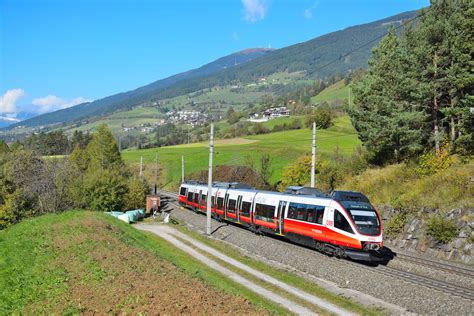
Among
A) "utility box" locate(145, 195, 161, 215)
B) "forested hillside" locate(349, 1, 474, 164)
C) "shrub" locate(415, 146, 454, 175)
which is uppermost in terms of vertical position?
"forested hillside" locate(349, 1, 474, 164)

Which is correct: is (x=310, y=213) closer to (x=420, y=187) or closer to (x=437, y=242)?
(x=437, y=242)

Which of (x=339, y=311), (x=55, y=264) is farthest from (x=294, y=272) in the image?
(x=55, y=264)

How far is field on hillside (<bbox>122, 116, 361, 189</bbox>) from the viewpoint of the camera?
258ft

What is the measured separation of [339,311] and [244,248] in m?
13.2

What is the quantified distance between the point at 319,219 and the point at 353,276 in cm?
498

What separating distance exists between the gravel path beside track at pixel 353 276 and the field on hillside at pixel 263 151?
4189 centimetres

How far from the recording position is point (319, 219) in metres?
24.2

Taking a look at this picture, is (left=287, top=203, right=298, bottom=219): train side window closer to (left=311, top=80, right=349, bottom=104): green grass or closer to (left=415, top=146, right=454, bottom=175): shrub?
(left=415, top=146, right=454, bottom=175): shrub

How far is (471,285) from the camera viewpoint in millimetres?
18188

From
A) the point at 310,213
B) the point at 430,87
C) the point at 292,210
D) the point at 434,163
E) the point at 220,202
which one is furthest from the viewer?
the point at 220,202

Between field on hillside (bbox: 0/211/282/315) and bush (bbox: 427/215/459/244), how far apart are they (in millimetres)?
12442

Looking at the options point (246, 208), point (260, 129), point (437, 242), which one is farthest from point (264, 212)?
point (260, 129)

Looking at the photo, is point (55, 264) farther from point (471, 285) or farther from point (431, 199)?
point (431, 199)

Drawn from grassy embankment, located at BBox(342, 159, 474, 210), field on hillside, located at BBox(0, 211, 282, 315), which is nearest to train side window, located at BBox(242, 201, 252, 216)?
grassy embankment, located at BBox(342, 159, 474, 210)
